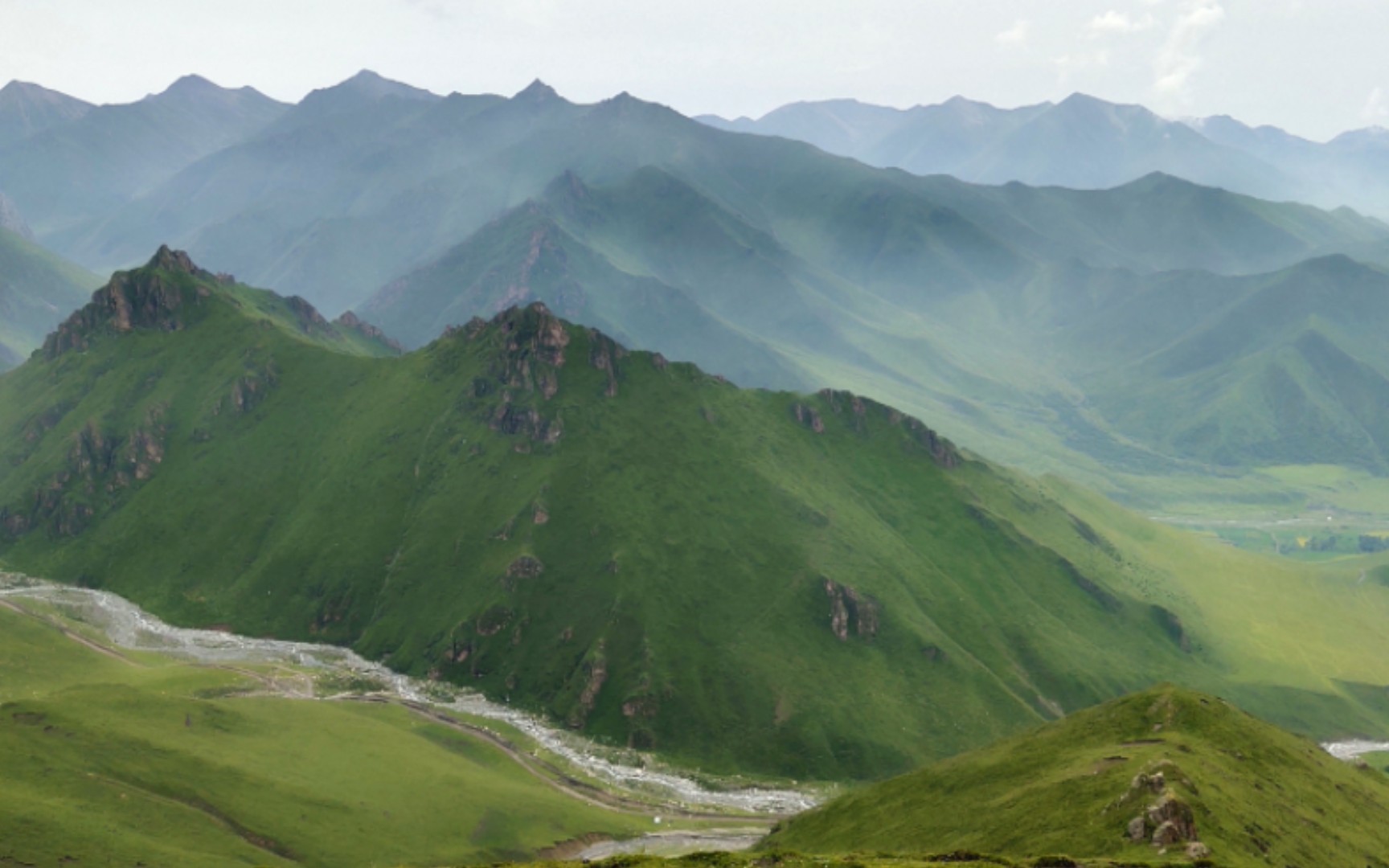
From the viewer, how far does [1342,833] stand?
500 feet

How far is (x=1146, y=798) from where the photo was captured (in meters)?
142

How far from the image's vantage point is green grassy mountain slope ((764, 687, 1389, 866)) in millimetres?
137625

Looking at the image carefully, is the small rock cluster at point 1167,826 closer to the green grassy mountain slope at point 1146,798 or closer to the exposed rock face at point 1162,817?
the exposed rock face at point 1162,817

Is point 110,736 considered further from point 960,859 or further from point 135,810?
point 960,859

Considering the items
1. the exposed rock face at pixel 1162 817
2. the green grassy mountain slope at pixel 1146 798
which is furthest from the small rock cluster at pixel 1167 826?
the green grassy mountain slope at pixel 1146 798

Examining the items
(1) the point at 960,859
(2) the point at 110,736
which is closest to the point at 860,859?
(1) the point at 960,859

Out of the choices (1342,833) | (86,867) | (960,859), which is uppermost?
(1342,833)

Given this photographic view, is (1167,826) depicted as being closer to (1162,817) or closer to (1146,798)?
(1162,817)

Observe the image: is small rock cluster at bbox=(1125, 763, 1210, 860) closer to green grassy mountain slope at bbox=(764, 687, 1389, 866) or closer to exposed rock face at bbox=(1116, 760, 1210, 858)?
exposed rock face at bbox=(1116, 760, 1210, 858)

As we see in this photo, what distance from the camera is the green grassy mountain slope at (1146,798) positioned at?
5418 inches

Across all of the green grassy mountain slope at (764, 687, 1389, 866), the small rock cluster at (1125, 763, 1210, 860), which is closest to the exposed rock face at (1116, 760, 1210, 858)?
the small rock cluster at (1125, 763, 1210, 860)

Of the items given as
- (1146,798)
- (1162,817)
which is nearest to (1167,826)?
(1162,817)

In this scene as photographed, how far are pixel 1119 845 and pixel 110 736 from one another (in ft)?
615

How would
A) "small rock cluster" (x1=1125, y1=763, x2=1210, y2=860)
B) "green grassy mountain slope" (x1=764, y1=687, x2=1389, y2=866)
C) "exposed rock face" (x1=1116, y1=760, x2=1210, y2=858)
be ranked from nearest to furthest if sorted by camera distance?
"small rock cluster" (x1=1125, y1=763, x2=1210, y2=860) → "exposed rock face" (x1=1116, y1=760, x2=1210, y2=858) → "green grassy mountain slope" (x1=764, y1=687, x2=1389, y2=866)
